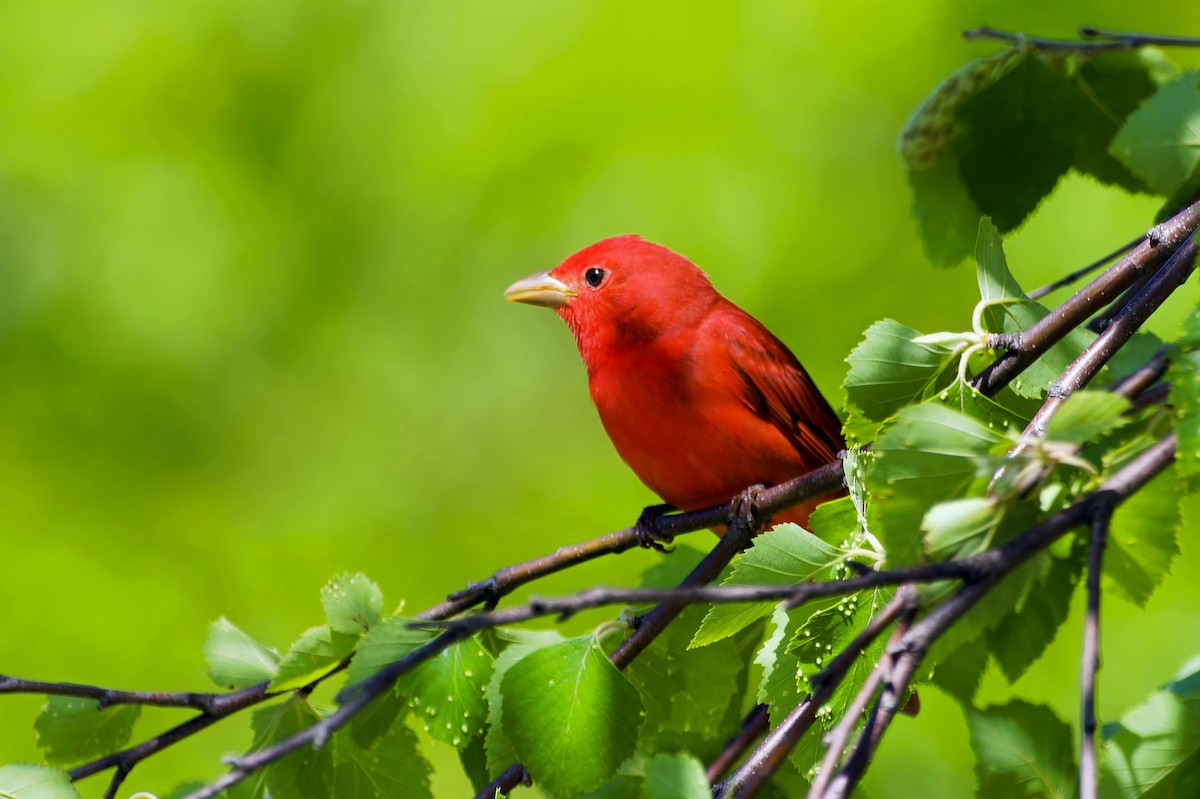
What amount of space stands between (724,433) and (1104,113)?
1135mm

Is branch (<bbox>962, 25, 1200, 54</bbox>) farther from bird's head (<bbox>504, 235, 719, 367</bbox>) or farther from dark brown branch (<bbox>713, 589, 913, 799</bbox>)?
bird's head (<bbox>504, 235, 719, 367</bbox>)

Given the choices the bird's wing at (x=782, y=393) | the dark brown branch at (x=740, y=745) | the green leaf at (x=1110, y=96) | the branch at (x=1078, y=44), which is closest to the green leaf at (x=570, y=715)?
the dark brown branch at (x=740, y=745)

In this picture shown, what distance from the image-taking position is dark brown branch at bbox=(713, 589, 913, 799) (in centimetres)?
97

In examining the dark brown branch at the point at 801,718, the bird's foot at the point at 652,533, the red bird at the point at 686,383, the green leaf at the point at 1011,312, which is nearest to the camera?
the dark brown branch at the point at 801,718

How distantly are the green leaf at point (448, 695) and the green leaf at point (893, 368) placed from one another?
0.59 meters

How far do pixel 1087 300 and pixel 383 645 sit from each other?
3.15 ft

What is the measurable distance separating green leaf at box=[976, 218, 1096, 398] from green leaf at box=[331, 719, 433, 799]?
3.14ft

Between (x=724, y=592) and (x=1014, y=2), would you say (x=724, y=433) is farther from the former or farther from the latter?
(x=1014, y=2)

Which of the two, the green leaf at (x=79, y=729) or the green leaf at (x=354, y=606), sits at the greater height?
the green leaf at (x=79, y=729)

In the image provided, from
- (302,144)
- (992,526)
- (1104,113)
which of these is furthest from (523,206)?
(992,526)

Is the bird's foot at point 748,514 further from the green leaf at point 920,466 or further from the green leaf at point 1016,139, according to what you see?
the green leaf at point 920,466

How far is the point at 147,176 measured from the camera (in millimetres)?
6035

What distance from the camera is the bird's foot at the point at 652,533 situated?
2.22 meters

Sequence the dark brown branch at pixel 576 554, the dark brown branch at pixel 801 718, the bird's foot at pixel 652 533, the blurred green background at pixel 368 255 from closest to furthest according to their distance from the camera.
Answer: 1. the dark brown branch at pixel 801 718
2. the dark brown branch at pixel 576 554
3. the bird's foot at pixel 652 533
4. the blurred green background at pixel 368 255
